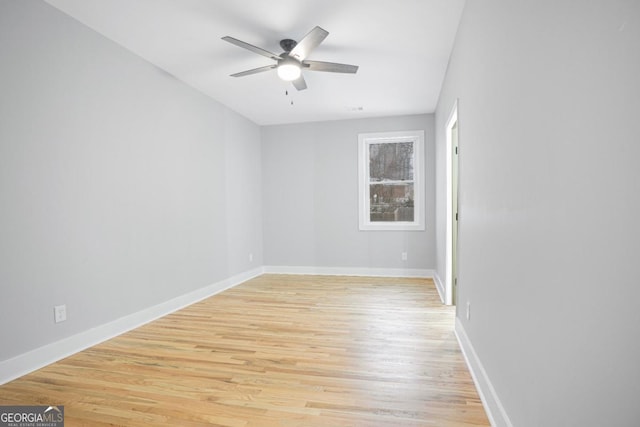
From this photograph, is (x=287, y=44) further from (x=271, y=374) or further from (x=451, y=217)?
(x=271, y=374)

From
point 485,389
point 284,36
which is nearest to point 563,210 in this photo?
point 485,389

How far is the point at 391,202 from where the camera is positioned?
589 centimetres

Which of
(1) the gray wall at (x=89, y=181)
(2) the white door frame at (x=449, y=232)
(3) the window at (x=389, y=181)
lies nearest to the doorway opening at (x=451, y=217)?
(2) the white door frame at (x=449, y=232)

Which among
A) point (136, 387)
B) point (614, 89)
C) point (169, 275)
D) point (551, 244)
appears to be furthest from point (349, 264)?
point (614, 89)

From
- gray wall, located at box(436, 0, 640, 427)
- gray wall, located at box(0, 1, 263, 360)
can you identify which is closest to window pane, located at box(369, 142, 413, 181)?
gray wall, located at box(0, 1, 263, 360)

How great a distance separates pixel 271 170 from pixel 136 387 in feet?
14.9

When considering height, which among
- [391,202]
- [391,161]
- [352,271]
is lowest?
[352,271]

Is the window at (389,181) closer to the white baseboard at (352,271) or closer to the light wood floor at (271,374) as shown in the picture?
the white baseboard at (352,271)

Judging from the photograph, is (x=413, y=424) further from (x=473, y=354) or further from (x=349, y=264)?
(x=349, y=264)

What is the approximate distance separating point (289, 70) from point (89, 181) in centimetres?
201

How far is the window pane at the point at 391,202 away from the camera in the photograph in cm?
583

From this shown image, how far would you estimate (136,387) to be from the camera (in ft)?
7.11

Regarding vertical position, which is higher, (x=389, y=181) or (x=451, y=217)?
(x=389, y=181)

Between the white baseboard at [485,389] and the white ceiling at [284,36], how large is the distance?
2592mm
